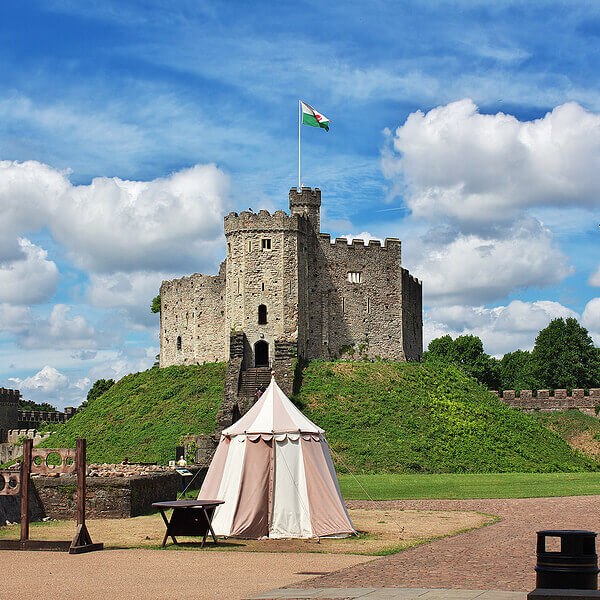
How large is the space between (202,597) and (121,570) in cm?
308

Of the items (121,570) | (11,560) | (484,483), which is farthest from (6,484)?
(484,483)

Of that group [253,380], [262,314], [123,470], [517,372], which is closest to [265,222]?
→ [262,314]

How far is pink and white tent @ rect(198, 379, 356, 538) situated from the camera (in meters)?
18.7

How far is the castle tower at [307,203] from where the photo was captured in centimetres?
5538

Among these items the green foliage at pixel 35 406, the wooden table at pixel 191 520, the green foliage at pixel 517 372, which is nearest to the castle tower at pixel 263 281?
the wooden table at pixel 191 520

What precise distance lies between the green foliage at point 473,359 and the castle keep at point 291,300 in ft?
87.2

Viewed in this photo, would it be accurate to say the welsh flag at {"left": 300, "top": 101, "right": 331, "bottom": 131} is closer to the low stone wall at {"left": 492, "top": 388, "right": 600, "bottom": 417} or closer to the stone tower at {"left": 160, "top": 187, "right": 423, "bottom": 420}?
the stone tower at {"left": 160, "top": 187, "right": 423, "bottom": 420}

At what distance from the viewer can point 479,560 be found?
14.1 m

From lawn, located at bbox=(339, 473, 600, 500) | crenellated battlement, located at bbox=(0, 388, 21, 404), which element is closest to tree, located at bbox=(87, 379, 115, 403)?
crenellated battlement, located at bbox=(0, 388, 21, 404)

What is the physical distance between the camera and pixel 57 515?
75.0ft

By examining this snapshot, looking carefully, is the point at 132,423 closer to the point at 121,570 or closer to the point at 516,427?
the point at 516,427

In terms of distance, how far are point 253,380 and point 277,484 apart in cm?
2672

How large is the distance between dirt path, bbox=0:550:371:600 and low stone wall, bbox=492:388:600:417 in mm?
49288

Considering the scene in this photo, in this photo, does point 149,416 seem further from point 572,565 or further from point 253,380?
point 572,565
